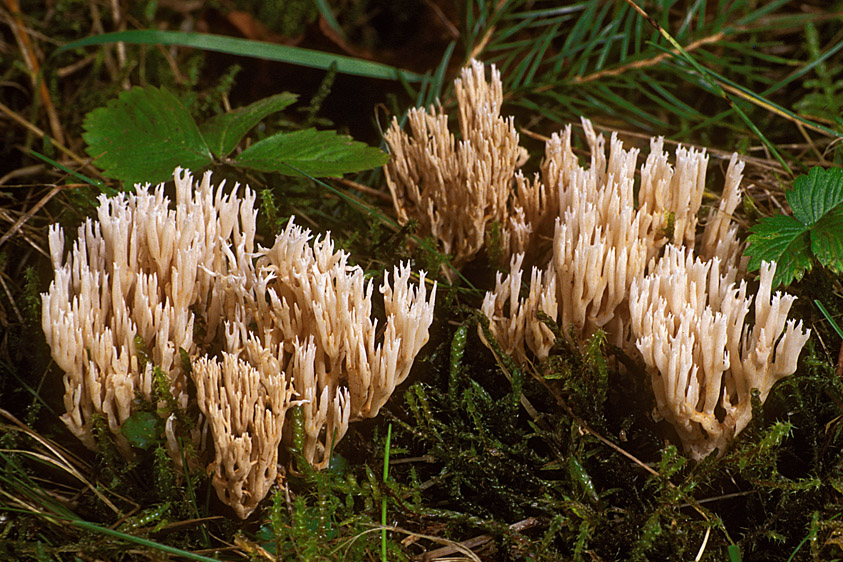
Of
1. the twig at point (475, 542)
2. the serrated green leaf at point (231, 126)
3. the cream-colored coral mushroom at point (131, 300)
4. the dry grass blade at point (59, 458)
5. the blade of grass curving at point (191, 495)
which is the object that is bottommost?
Answer: the twig at point (475, 542)

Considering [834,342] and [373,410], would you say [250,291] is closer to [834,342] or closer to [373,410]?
[373,410]

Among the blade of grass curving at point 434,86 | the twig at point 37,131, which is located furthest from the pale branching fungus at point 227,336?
the blade of grass curving at point 434,86

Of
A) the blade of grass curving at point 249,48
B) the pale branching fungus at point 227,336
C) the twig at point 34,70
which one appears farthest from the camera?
the twig at point 34,70

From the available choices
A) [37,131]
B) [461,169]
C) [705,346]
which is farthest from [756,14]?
[37,131]

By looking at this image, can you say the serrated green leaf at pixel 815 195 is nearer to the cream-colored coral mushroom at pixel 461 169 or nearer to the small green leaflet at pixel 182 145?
the cream-colored coral mushroom at pixel 461 169

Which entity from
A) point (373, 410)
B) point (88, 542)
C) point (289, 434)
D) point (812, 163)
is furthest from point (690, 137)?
point (88, 542)

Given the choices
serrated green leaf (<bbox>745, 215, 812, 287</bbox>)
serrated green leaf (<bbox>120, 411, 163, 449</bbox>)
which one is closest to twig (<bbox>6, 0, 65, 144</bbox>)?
serrated green leaf (<bbox>120, 411, 163, 449</bbox>)
